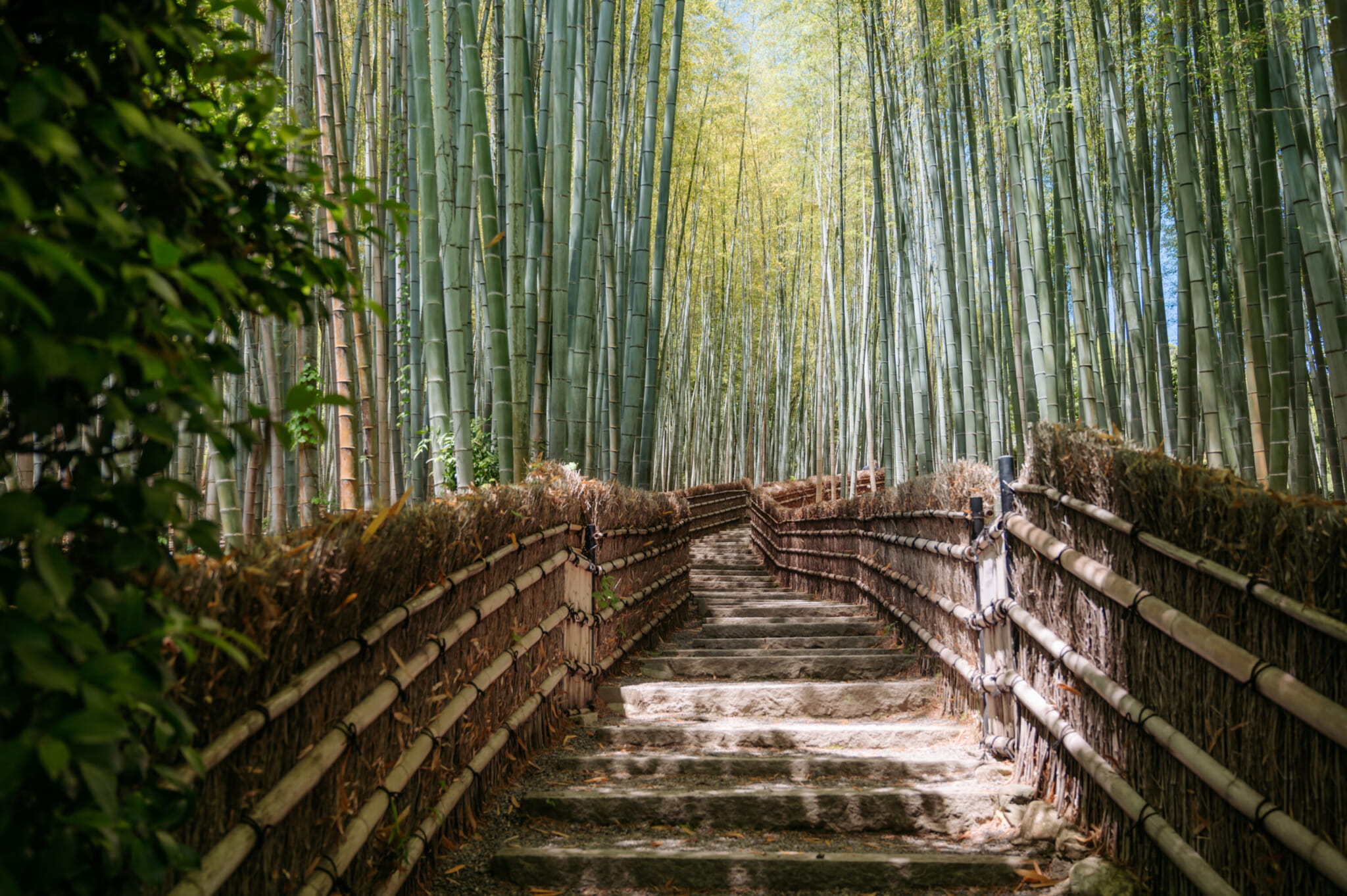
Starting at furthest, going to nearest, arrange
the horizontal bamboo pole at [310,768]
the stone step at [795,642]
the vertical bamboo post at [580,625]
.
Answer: the stone step at [795,642] → the vertical bamboo post at [580,625] → the horizontal bamboo pole at [310,768]

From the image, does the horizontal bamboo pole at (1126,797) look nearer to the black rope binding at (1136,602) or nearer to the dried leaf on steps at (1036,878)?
the dried leaf on steps at (1036,878)

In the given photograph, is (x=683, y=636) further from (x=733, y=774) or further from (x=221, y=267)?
(x=221, y=267)

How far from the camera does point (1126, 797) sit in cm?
200

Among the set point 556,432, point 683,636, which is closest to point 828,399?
point 683,636

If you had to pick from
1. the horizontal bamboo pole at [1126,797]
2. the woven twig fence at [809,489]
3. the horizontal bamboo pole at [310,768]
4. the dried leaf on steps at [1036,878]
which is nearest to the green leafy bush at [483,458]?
the horizontal bamboo pole at [310,768]

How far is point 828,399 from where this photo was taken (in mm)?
10250

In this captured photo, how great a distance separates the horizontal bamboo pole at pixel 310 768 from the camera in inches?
48.6

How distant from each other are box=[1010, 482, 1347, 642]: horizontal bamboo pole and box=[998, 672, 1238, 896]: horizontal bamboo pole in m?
0.52

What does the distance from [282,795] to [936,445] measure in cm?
961

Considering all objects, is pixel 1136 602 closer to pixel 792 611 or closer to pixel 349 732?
pixel 349 732

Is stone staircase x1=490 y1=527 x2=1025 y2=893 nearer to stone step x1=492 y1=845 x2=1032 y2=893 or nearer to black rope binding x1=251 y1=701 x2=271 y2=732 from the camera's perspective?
stone step x1=492 y1=845 x2=1032 y2=893

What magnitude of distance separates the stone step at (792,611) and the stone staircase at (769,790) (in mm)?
1056

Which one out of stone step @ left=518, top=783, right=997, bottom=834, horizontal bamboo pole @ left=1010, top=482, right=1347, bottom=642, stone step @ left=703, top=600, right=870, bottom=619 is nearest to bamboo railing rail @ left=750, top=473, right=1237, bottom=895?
stone step @ left=703, top=600, right=870, bottom=619

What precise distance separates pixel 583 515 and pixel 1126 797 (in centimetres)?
213
